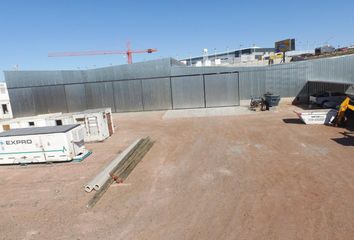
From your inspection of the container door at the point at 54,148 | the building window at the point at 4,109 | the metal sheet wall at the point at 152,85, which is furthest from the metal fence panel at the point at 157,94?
the building window at the point at 4,109

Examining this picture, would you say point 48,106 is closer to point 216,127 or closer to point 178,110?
point 178,110

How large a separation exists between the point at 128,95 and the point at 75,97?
7.51 meters

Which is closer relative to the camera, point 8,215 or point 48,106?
point 8,215

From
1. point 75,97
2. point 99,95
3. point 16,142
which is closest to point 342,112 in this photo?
point 16,142

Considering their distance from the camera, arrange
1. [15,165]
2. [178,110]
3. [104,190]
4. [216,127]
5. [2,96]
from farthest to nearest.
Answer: [2,96] < [178,110] < [216,127] < [15,165] < [104,190]

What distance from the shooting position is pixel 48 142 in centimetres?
1352

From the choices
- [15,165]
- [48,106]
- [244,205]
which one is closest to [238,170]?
[244,205]

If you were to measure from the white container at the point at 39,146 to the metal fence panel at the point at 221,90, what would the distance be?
798 inches

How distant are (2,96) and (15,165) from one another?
3362cm

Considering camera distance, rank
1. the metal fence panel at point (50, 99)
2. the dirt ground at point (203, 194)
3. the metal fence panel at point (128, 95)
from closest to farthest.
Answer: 1. the dirt ground at point (203, 194)
2. the metal fence panel at point (128, 95)
3. the metal fence panel at point (50, 99)

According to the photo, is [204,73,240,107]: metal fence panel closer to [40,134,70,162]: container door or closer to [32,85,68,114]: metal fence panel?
[32,85,68,114]: metal fence panel

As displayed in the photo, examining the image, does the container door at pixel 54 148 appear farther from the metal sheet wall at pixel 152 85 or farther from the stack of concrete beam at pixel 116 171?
the metal sheet wall at pixel 152 85

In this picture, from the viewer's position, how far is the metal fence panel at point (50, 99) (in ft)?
109

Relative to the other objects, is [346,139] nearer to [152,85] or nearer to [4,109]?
[152,85]
